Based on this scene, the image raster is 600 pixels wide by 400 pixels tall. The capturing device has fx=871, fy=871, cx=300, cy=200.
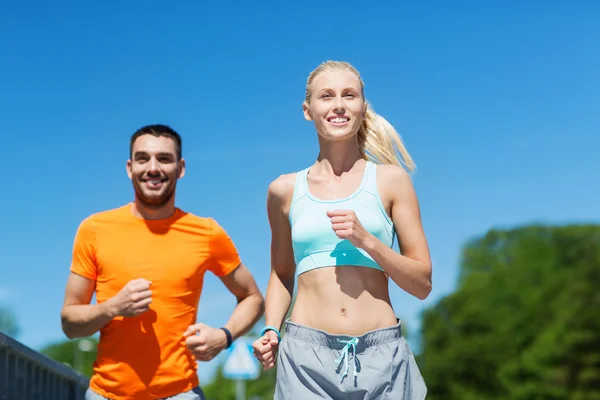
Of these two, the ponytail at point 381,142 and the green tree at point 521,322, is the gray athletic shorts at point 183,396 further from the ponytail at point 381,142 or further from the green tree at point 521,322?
the green tree at point 521,322

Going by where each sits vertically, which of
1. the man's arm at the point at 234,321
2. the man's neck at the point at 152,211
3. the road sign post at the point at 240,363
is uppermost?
the man's neck at the point at 152,211

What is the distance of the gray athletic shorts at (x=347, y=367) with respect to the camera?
361cm

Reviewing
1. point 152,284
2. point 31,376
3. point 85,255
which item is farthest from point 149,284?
point 31,376

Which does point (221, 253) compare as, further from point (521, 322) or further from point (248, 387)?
point (248, 387)

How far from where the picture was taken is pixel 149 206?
4.88 metres

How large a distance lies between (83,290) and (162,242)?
1.66ft

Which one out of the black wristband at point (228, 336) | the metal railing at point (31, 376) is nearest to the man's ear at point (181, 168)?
the black wristband at point (228, 336)

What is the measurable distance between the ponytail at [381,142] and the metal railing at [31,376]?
237 centimetres

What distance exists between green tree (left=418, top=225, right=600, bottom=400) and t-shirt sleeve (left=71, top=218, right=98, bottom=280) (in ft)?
98.4

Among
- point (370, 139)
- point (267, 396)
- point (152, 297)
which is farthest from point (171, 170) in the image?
point (267, 396)

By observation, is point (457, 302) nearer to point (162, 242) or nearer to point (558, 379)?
point (558, 379)

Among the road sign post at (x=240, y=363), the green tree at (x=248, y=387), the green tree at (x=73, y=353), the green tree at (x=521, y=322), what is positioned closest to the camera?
the road sign post at (x=240, y=363)

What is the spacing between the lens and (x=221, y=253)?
5.05m

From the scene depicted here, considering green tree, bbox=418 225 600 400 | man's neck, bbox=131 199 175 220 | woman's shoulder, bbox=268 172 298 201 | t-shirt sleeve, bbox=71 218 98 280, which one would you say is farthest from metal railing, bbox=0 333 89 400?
green tree, bbox=418 225 600 400
